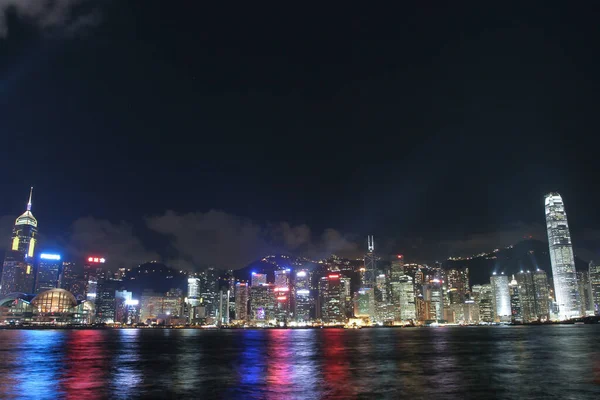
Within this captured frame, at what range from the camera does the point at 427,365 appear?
2295 inches

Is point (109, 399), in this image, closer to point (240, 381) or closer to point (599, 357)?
point (240, 381)

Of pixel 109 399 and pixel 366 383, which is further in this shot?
pixel 366 383

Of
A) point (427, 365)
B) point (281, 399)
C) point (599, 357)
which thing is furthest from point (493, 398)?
point (599, 357)

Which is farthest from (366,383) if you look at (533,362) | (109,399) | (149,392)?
(533,362)

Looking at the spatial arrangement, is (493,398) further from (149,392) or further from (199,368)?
(199,368)

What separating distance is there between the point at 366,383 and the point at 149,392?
1808 centimetres

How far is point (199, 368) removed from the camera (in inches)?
2266

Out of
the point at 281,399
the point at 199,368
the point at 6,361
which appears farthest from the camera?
the point at 6,361

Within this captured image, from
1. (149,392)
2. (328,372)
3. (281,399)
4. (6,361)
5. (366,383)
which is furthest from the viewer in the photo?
(6,361)

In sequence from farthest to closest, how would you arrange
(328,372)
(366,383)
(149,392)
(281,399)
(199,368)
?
(199,368), (328,372), (366,383), (149,392), (281,399)

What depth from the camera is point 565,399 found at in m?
34.6

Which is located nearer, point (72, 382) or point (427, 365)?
point (72, 382)

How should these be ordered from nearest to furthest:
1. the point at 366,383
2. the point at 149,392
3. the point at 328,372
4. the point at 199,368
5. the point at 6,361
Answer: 1. the point at 149,392
2. the point at 366,383
3. the point at 328,372
4. the point at 199,368
5. the point at 6,361

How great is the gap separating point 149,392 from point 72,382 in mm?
10298
